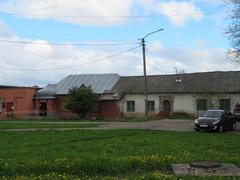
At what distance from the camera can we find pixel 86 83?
6762cm

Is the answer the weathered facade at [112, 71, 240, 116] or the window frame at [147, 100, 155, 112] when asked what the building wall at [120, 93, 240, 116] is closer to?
the weathered facade at [112, 71, 240, 116]

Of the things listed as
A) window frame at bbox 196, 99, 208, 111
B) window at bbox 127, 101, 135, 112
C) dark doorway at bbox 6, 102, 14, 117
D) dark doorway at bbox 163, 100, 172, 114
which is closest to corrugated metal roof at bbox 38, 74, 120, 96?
window at bbox 127, 101, 135, 112

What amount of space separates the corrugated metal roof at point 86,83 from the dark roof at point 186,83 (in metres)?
1.36

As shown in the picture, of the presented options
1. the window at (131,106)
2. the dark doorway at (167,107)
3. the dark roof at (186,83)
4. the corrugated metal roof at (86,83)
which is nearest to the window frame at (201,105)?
the dark roof at (186,83)

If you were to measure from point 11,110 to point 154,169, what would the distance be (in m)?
54.9

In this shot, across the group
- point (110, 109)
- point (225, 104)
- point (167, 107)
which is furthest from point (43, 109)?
point (225, 104)

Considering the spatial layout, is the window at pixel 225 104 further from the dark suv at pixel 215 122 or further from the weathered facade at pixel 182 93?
the dark suv at pixel 215 122

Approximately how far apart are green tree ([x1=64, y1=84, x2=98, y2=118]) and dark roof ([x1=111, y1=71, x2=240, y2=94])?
5700mm

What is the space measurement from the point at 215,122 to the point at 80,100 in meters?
26.7

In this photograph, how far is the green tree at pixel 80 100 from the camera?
57.0 m

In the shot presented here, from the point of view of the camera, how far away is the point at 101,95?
62.3m

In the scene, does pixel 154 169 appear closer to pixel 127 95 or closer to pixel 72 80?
pixel 127 95

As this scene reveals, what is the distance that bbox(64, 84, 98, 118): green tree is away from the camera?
57.0 metres

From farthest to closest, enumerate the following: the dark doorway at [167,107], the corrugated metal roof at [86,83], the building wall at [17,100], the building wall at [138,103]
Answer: the corrugated metal roof at [86,83], the building wall at [17,100], the building wall at [138,103], the dark doorway at [167,107]
